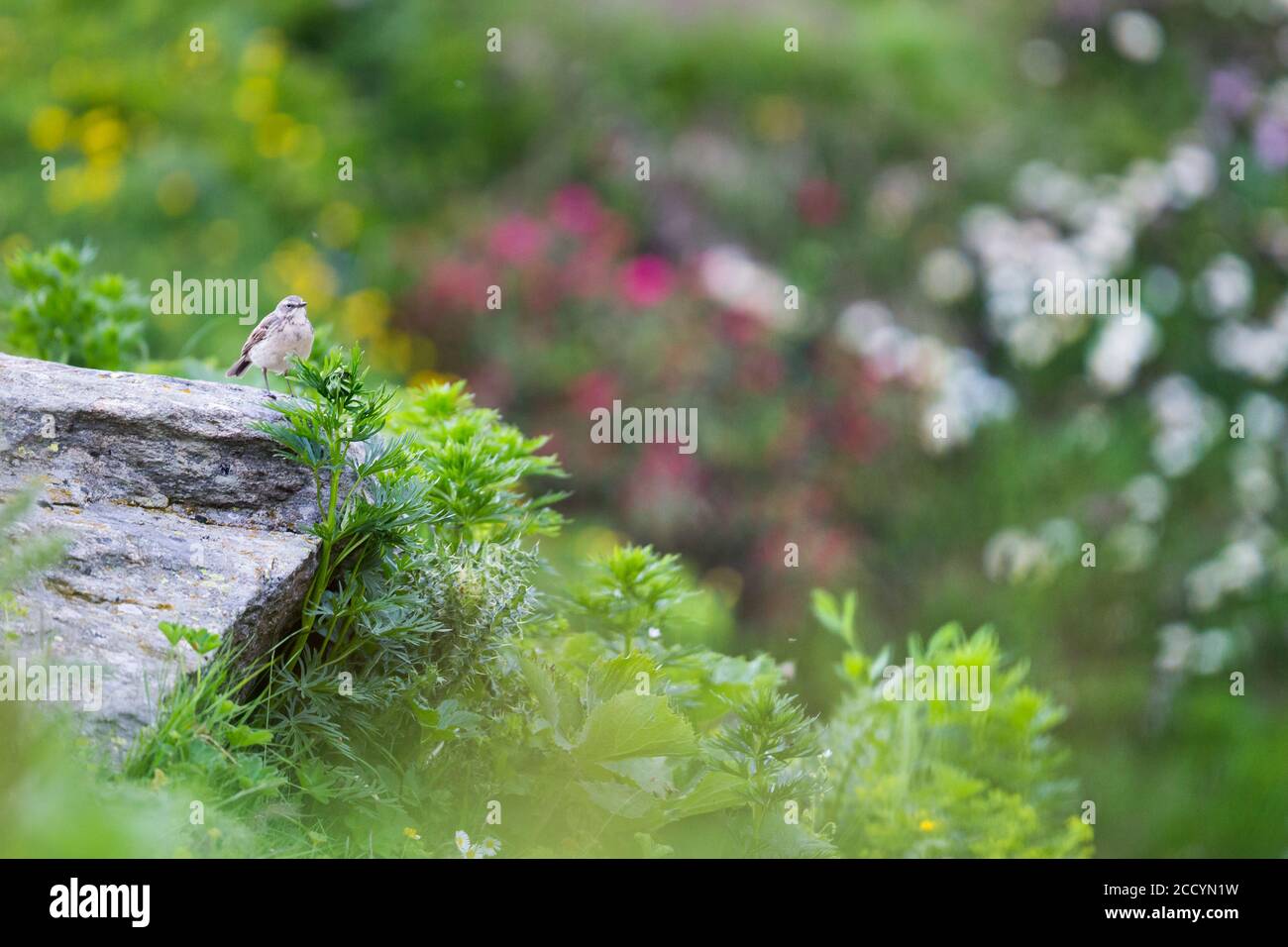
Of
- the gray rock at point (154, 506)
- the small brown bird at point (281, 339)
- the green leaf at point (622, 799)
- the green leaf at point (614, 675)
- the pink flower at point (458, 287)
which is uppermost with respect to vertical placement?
the pink flower at point (458, 287)

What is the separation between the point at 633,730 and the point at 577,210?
488 cm

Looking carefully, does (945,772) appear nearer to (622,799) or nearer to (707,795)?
(707,795)

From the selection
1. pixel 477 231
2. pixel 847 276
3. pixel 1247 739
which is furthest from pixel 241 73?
pixel 1247 739

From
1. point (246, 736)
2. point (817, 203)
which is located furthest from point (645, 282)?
point (246, 736)

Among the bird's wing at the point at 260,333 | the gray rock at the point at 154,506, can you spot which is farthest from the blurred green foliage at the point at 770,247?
the gray rock at the point at 154,506

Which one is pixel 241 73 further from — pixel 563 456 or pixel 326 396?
pixel 326 396

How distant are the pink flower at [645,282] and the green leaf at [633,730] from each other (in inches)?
171

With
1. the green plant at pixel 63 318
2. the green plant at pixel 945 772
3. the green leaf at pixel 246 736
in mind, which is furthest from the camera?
the green plant at pixel 63 318

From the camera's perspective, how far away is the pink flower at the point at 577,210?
22.8 ft

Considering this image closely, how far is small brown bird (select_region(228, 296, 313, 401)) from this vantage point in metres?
2.79

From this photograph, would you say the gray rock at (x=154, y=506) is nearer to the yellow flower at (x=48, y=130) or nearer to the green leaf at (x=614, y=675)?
the green leaf at (x=614, y=675)

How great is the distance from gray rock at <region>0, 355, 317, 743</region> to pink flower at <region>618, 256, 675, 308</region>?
4131 millimetres

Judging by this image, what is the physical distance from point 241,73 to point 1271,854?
6336 mm

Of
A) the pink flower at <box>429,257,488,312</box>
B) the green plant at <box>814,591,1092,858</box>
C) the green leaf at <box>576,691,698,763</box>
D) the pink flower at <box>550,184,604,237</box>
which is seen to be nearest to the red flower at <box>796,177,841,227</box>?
the pink flower at <box>550,184,604,237</box>
